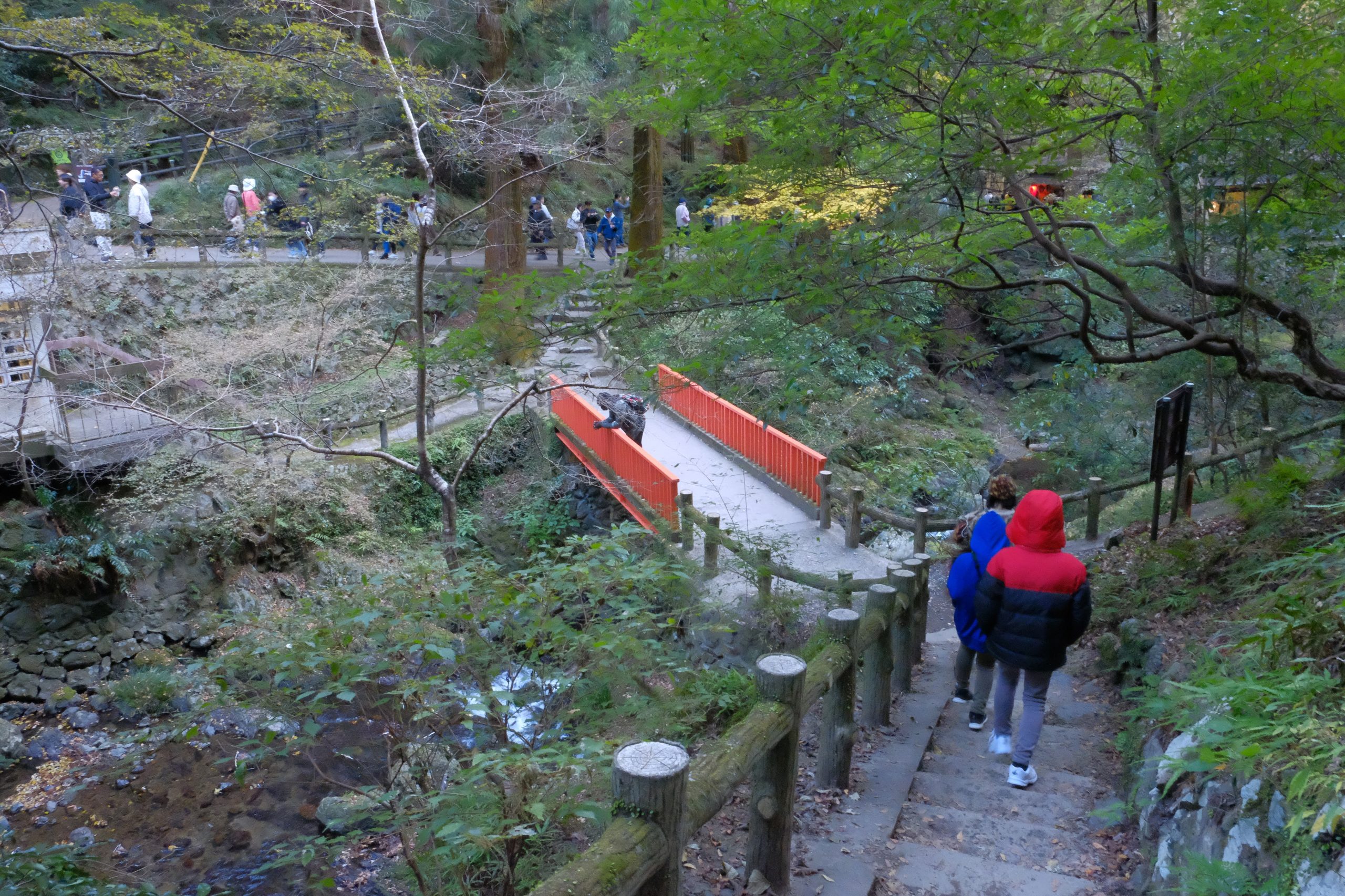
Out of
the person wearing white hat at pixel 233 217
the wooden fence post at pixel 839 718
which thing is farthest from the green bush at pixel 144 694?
the wooden fence post at pixel 839 718

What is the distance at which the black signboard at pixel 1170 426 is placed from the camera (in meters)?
6.91

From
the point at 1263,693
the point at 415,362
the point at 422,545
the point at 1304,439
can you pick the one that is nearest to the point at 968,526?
the point at 1263,693

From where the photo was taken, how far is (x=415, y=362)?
7.88 metres

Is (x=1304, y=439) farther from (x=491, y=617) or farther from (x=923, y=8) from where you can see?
(x=491, y=617)

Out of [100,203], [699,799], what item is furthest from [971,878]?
[100,203]

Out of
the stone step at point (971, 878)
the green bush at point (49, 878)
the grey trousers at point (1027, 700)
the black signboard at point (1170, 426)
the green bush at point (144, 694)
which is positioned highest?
the black signboard at point (1170, 426)

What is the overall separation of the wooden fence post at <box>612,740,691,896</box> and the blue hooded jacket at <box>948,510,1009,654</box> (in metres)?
2.78

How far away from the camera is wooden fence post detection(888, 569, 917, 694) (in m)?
5.84

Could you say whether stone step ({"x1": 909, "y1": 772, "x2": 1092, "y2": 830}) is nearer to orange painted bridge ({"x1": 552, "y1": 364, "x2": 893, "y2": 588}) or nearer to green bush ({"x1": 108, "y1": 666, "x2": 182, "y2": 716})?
orange painted bridge ({"x1": 552, "y1": 364, "x2": 893, "y2": 588})

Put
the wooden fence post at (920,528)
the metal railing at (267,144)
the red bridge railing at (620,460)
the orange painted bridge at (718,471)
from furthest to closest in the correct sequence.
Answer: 1. the metal railing at (267,144)
2. the red bridge railing at (620,460)
3. the orange painted bridge at (718,471)
4. the wooden fence post at (920,528)

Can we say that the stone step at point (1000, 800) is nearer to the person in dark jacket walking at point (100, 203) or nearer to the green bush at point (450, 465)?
the green bush at point (450, 465)

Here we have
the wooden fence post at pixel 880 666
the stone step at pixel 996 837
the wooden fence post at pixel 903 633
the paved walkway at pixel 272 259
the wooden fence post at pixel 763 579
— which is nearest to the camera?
the stone step at pixel 996 837

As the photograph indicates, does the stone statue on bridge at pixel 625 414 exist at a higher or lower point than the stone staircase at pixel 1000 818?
higher

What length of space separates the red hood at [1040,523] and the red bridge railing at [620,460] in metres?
5.87
